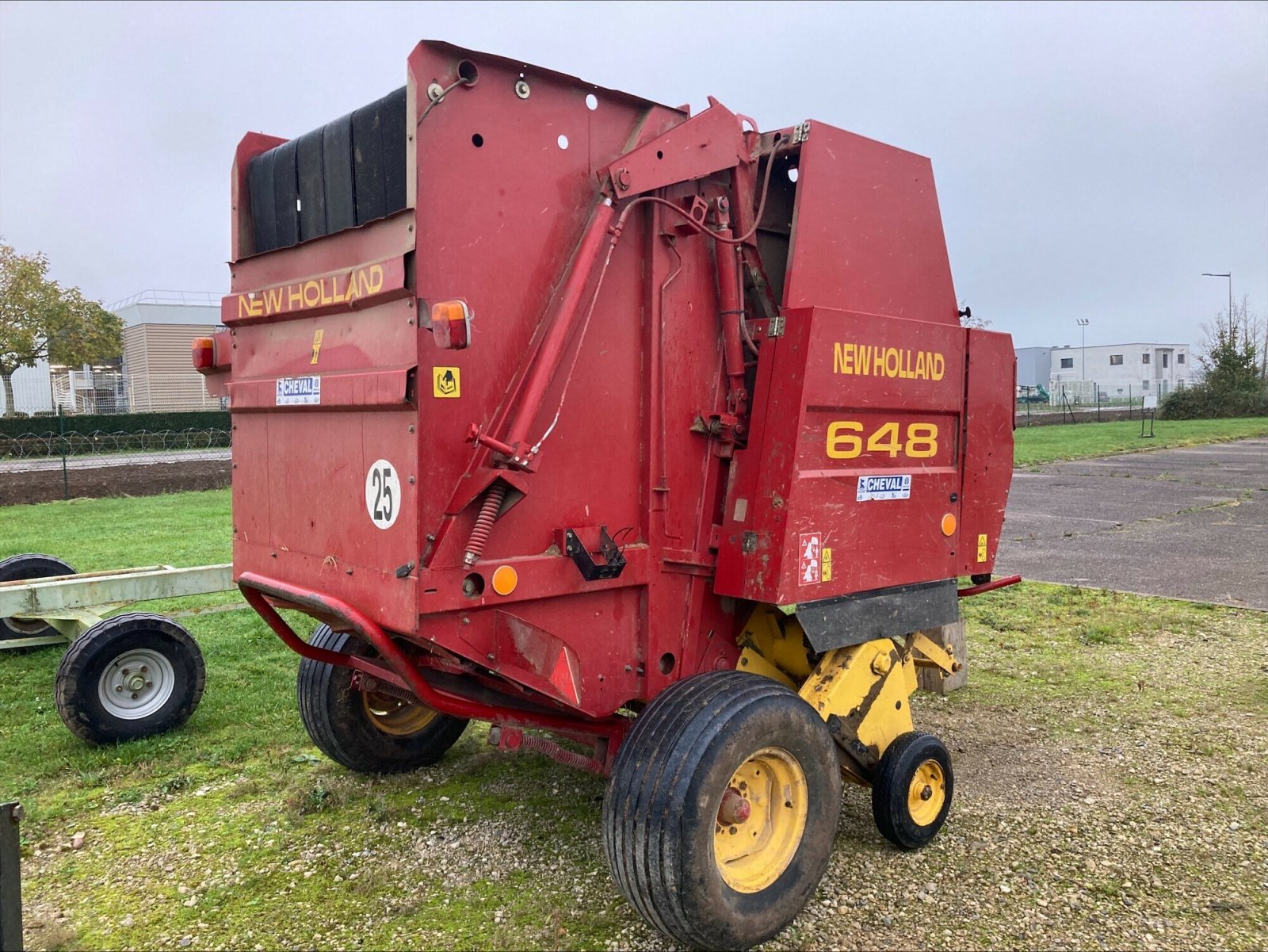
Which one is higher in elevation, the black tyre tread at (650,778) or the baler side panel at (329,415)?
the baler side panel at (329,415)

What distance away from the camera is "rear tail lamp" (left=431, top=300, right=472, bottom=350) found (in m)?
2.89

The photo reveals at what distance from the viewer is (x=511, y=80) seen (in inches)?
125

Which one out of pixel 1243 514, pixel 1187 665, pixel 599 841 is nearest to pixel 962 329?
pixel 599 841

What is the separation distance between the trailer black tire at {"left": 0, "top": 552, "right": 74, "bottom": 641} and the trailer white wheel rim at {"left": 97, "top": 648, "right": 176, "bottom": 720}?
1.94m

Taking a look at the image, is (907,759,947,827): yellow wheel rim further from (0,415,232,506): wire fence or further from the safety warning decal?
(0,415,232,506): wire fence

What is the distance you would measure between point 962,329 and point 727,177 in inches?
51.8

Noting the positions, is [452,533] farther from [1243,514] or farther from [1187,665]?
[1243,514]

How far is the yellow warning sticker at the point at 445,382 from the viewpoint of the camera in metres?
3.01

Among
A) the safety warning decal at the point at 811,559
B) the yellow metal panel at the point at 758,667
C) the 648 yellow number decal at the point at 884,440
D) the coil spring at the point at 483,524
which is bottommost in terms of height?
the yellow metal panel at the point at 758,667

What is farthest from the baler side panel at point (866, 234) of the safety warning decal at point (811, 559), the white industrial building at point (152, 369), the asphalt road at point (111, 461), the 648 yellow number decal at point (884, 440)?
the white industrial building at point (152, 369)

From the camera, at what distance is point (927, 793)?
13.5ft

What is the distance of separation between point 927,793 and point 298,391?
10.1ft

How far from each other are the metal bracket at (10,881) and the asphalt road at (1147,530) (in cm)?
883

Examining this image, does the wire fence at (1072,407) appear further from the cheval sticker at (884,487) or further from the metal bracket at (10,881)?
the metal bracket at (10,881)
